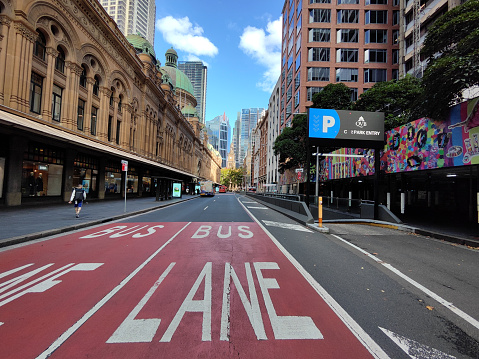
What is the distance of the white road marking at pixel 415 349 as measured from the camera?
2.69 metres

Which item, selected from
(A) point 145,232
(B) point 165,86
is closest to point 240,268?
(A) point 145,232

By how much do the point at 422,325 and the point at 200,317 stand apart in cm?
301

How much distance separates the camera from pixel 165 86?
47.9m

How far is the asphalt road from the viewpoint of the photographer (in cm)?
278

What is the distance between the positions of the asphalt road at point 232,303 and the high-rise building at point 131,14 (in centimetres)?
13453

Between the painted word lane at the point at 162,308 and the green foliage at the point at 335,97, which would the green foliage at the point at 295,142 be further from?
the painted word lane at the point at 162,308

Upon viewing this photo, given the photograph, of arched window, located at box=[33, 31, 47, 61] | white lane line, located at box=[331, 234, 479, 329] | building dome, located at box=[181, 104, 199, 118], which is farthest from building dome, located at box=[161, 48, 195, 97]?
white lane line, located at box=[331, 234, 479, 329]

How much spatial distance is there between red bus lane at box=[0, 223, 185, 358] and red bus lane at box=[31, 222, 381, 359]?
11.0 inches

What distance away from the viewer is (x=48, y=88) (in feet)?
60.4

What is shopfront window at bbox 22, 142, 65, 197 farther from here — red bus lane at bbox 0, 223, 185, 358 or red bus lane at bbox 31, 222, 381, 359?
red bus lane at bbox 31, 222, 381, 359

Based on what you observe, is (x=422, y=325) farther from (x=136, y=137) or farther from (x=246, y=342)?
(x=136, y=137)

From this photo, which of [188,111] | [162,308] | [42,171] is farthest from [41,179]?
[188,111]

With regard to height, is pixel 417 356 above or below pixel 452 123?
below

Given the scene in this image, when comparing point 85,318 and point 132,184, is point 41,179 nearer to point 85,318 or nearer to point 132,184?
point 132,184
